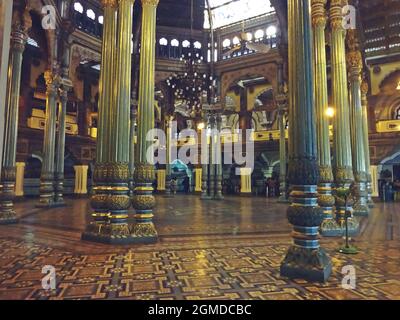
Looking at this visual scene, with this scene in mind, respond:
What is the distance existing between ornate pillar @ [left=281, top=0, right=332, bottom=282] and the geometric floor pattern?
0.65 feet

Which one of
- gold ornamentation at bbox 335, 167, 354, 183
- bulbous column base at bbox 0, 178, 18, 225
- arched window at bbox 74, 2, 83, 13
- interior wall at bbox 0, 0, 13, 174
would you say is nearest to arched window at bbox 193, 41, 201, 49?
arched window at bbox 74, 2, 83, 13

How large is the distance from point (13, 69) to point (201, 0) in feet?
37.5

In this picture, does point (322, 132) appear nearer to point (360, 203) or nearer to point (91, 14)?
point (360, 203)

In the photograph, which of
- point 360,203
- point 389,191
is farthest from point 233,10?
point 360,203

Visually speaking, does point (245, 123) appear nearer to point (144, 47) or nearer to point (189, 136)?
point (189, 136)

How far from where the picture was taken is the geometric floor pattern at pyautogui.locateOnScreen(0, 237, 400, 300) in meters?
2.64

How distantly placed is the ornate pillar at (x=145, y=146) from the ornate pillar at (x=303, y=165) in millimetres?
2431

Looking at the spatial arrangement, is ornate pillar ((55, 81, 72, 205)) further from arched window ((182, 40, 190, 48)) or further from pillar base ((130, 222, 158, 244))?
arched window ((182, 40, 190, 48))

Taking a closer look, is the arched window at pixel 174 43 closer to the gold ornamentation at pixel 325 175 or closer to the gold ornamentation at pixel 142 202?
the gold ornamentation at pixel 325 175

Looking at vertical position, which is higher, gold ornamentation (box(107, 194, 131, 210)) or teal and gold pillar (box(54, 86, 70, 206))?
teal and gold pillar (box(54, 86, 70, 206))

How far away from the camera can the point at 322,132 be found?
566cm

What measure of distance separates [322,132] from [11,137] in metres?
7.00
